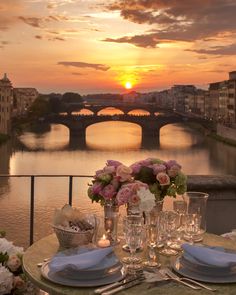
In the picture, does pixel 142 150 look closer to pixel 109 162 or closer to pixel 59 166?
pixel 59 166

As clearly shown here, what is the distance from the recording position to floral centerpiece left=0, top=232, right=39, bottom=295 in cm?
206

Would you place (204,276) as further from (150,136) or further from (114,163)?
(150,136)

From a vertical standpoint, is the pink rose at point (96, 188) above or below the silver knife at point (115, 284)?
above

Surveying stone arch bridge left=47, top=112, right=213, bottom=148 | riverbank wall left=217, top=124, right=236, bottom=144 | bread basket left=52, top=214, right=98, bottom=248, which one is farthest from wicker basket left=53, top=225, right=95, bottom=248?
stone arch bridge left=47, top=112, right=213, bottom=148

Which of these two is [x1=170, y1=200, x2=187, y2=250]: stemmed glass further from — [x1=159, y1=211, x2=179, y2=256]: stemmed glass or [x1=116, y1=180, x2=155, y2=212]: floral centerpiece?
[x1=116, y1=180, x2=155, y2=212]: floral centerpiece

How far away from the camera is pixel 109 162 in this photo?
82.7 inches

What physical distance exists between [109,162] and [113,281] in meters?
0.60

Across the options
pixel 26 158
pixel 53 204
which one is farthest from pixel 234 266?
pixel 26 158

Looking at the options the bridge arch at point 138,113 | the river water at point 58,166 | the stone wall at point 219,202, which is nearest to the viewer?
the stone wall at point 219,202

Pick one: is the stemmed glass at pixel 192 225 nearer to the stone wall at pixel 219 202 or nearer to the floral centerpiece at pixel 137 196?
the floral centerpiece at pixel 137 196

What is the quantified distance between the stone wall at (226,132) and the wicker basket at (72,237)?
3341cm

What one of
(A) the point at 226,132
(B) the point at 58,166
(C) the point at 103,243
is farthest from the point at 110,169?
(A) the point at 226,132

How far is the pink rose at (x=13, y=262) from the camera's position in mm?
2115

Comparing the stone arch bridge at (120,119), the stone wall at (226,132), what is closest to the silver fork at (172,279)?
the stone wall at (226,132)
